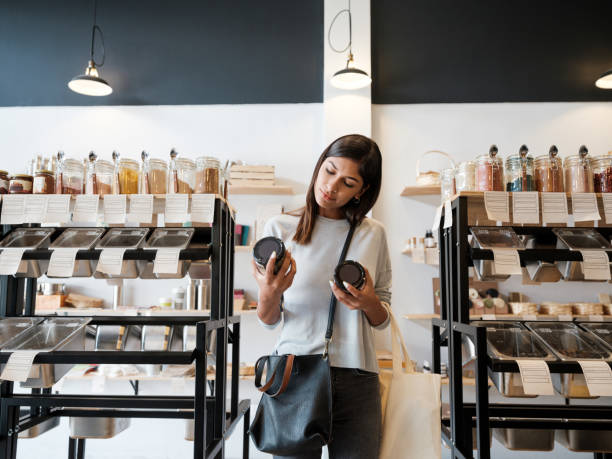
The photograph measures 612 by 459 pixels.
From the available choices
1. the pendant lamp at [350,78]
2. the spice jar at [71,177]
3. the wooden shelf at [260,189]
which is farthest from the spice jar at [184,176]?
the pendant lamp at [350,78]

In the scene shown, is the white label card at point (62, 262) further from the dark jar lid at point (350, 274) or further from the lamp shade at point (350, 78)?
the lamp shade at point (350, 78)

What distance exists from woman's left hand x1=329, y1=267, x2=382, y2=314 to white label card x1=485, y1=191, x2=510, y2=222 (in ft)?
1.97

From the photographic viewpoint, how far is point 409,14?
371 centimetres

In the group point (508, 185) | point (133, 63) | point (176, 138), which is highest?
point (133, 63)

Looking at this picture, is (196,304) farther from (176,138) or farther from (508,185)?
(508,185)

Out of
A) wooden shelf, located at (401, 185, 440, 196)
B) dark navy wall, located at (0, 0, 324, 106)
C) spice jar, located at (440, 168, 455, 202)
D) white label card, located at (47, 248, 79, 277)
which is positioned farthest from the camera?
dark navy wall, located at (0, 0, 324, 106)

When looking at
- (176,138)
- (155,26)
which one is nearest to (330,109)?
(176,138)

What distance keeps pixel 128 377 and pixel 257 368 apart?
2364mm

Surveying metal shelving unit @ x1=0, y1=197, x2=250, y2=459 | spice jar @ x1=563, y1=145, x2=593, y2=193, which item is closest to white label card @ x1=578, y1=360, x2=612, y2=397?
A: spice jar @ x1=563, y1=145, x2=593, y2=193

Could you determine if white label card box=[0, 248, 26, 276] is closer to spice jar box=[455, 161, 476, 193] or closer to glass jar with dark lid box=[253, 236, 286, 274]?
glass jar with dark lid box=[253, 236, 286, 274]

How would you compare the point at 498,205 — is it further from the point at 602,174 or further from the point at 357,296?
the point at 357,296

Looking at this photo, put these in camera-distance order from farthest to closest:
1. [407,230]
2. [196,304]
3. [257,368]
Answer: [407,230]
[196,304]
[257,368]

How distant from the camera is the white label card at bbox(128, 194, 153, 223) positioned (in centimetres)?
160

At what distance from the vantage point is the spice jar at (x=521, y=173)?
1605 millimetres
